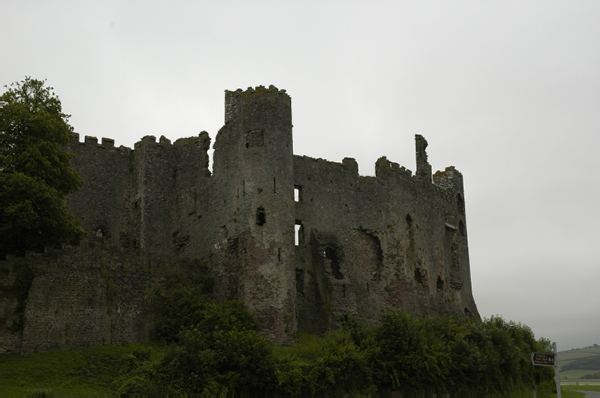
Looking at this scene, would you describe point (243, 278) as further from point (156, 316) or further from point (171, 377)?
point (171, 377)

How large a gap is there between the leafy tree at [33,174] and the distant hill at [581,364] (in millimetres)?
91193

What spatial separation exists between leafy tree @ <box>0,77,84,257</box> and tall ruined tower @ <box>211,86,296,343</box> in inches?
325

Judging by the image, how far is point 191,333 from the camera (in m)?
28.7

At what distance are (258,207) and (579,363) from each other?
360 feet

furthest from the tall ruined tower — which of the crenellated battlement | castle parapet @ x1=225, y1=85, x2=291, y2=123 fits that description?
the crenellated battlement

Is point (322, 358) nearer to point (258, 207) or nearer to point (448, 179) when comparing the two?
point (258, 207)

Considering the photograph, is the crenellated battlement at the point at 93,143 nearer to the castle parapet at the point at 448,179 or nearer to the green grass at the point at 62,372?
the green grass at the point at 62,372

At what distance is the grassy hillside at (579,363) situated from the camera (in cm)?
11219

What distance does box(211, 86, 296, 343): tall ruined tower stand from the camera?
109 ft

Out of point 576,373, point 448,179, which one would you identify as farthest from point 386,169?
point 576,373

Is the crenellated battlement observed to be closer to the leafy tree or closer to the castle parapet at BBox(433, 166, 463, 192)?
the leafy tree

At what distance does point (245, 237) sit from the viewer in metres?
34.6

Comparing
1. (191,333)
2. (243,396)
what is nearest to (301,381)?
(243,396)

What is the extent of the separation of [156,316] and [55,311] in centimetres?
517
